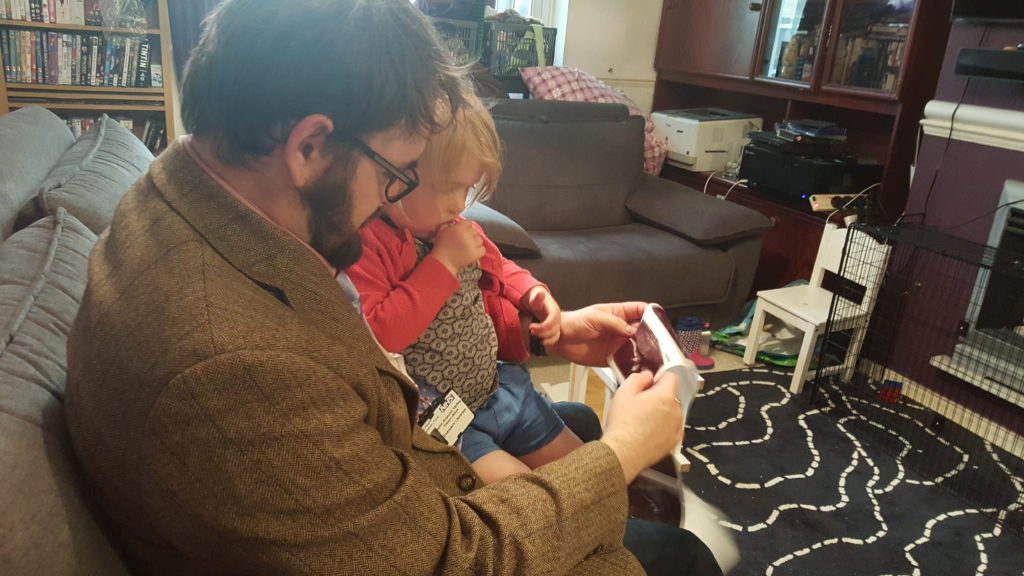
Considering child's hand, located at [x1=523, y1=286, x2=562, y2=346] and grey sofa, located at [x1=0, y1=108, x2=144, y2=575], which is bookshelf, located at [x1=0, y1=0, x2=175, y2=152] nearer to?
grey sofa, located at [x1=0, y1=108, x2=144, y2=575]

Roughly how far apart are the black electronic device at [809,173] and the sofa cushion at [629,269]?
468 millimetres

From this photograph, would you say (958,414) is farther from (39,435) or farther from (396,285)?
(39,435)

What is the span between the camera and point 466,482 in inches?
32.1

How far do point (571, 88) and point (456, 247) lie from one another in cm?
256

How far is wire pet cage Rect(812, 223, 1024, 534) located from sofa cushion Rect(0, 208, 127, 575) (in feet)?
7.41

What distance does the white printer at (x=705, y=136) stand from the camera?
11.7 feet

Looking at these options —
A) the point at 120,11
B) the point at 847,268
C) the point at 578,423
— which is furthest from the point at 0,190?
the point at 847,268

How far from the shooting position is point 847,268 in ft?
8.81

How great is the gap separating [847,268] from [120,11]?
334cm

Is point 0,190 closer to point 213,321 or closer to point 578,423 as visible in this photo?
point 213,321

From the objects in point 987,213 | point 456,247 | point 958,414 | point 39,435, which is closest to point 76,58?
point 456,247

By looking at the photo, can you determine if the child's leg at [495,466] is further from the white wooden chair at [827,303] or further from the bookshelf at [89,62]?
the bookshelf at [89,62]

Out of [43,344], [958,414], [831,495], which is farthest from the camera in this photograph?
[958,414]

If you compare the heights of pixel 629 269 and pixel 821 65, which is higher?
pixel 821 65
